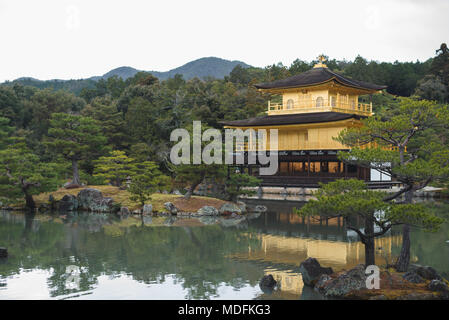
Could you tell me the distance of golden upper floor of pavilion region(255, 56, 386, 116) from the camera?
33.4m

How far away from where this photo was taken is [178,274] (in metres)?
11.8

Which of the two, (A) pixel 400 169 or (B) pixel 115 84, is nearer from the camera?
(A) pixel 400 169

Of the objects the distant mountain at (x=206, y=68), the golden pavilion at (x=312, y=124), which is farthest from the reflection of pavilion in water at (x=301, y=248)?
the distant mountain at (x=206, y=68)

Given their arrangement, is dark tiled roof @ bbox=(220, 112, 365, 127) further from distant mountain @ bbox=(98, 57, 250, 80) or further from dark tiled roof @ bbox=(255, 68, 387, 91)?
distant mountain @ bbox=(98, 57, 250, 80)

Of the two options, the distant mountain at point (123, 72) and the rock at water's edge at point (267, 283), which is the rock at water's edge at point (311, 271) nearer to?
the rock at water's edge at point (267, 283)

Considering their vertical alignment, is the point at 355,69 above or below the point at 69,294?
above

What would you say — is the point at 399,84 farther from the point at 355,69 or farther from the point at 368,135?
the point at 368,135

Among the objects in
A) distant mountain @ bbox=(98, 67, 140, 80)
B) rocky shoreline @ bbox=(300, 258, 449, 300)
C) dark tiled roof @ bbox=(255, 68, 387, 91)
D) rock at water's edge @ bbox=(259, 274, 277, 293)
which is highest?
distant mountain @ bbox=(98, 67, 140, 80)

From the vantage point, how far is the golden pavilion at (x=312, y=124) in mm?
31078

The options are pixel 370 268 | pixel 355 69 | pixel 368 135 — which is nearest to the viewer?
pixel 370 268

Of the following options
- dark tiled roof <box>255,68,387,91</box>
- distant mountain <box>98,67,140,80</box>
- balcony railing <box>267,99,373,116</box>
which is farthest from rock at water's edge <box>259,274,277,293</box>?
distant mountain <box>98,67,140,80</box>

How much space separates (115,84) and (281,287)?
63.7m
